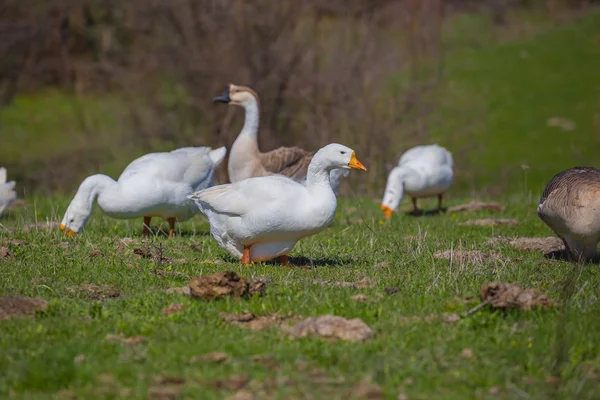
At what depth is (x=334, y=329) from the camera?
5.83 meters

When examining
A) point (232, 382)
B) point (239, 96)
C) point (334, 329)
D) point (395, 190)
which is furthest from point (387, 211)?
point (232, 382)

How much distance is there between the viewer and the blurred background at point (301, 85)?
20.3m

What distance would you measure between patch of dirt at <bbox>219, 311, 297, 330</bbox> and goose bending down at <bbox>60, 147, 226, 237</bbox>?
13.5ft

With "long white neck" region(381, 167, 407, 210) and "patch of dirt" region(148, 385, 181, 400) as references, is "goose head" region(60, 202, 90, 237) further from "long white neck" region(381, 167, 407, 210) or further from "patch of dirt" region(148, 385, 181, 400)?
"patch of dirt" region(148, 385, 181, 400)

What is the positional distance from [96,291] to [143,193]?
3.19m

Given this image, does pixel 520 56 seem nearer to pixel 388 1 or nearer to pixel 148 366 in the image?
pixel 388 1

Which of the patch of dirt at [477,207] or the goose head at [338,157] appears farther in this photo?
the patch of dirt at [477,207]

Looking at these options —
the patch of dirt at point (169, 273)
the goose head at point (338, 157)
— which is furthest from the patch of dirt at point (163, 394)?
the goose head at point (338, 157)

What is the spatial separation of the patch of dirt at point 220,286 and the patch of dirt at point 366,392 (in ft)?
6.28

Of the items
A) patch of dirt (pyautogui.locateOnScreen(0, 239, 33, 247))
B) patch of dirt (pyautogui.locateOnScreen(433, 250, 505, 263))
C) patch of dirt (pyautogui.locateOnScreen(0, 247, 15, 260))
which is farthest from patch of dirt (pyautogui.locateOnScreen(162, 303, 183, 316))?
patch of dirt (pyautogui.locateOnScreen(0, 239, 33, 247))

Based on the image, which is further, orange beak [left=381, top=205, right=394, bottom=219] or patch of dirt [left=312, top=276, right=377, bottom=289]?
orange beak [left=381, top=205, right=394, bottom=219]

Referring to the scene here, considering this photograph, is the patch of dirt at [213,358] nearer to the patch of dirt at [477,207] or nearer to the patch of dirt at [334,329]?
the patch of dirt at [334,329]

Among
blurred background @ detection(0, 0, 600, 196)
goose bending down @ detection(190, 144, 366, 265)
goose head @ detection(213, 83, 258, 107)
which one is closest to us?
goose bending down @ detection(190, 144, 366, 265)

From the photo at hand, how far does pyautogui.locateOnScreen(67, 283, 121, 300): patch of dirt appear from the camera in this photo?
690 centimetres
